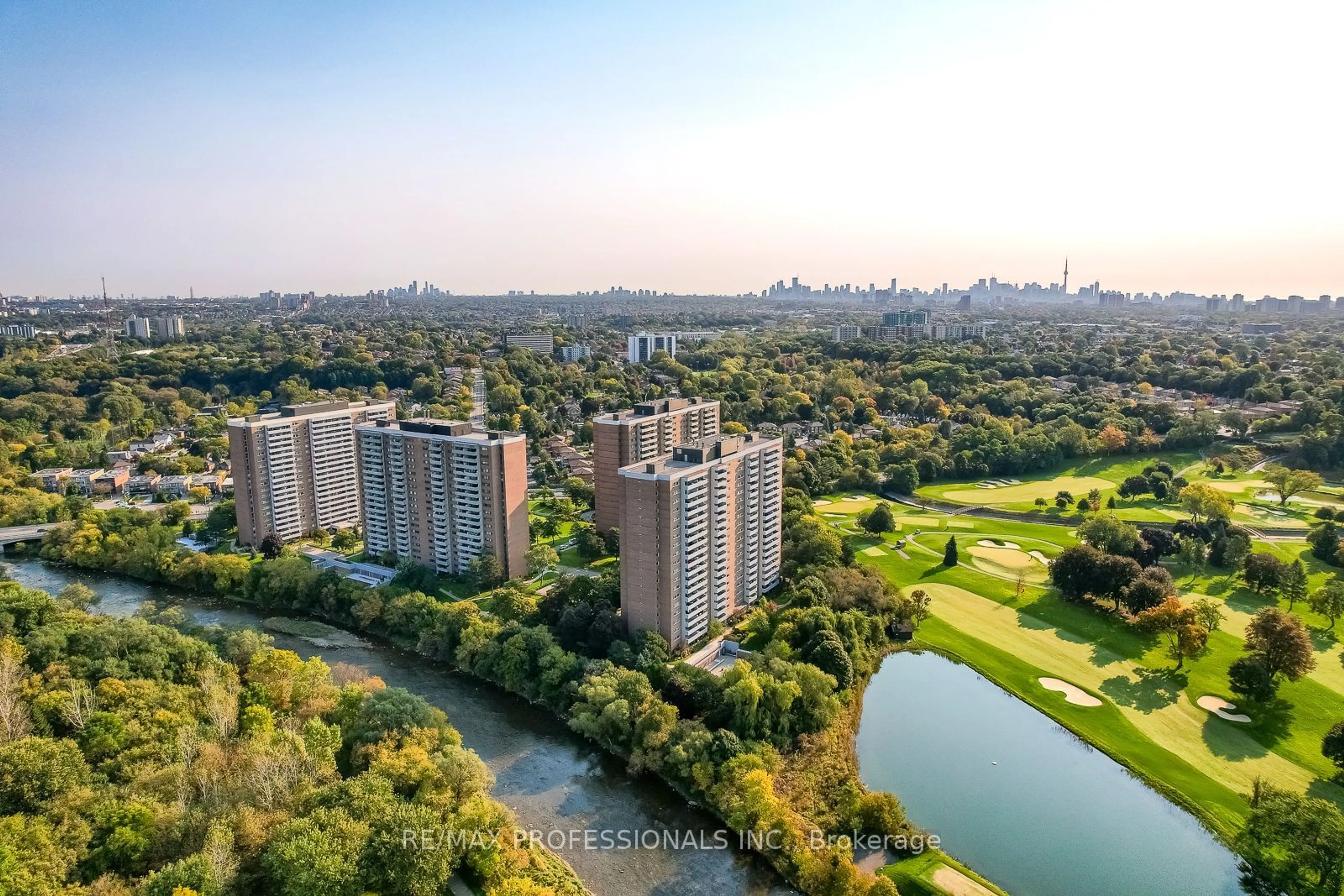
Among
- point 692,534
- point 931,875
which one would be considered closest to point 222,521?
point 692,534

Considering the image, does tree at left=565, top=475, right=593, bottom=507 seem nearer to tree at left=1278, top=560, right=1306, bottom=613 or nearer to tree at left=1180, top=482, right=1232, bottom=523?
tree at left=1180, top=482, right=1232, bottom=523

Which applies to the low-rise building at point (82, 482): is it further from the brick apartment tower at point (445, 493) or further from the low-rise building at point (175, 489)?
the brick apartment tower at point (445, 493)

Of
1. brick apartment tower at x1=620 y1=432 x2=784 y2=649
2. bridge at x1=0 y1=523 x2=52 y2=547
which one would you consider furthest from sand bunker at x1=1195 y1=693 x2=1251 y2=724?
bridge at x1=0 y1=523 x2=52 y2=547

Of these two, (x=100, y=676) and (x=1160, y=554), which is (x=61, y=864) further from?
(x=1160, y=554)

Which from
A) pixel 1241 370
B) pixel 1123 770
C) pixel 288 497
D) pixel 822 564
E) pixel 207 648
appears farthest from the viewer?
pixel 1241 370

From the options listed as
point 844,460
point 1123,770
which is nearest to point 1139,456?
point 844,460
